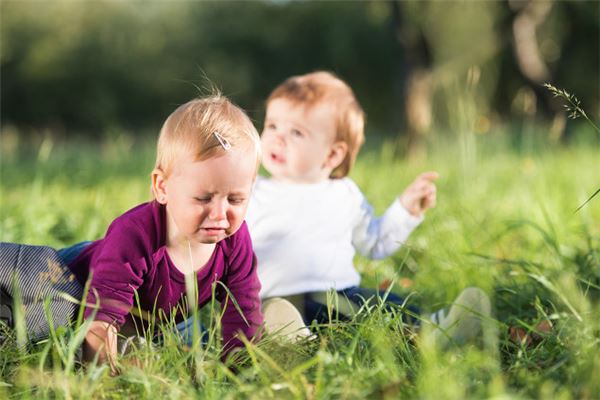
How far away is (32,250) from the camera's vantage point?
2051 millimetres

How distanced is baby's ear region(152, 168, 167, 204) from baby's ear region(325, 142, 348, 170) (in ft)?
2.83

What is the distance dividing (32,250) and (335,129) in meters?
1.12

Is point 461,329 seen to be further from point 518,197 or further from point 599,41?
point 599,41

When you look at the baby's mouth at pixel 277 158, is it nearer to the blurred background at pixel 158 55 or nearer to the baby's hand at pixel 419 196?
the baby's hand at pixel 419 196

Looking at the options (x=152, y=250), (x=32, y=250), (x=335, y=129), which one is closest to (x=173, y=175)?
(x=152, y=250)

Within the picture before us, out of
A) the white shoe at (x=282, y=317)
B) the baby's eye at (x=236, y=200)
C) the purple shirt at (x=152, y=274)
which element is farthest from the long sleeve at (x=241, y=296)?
the baby's eye at (x=236, y=200)

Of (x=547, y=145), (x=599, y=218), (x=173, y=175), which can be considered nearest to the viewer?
(x=173, y=175)

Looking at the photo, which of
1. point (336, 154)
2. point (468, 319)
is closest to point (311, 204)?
point (336, 154)

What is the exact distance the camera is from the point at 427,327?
2.00 meters

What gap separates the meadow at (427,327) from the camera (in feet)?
5.27

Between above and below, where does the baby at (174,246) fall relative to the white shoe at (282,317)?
above

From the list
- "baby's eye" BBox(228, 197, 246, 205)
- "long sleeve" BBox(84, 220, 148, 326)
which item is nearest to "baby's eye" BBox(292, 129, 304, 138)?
"baby's eye" BBox(228, 197, 246, 205)

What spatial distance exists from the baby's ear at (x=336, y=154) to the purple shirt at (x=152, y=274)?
64 cm

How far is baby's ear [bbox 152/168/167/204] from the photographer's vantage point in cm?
196
